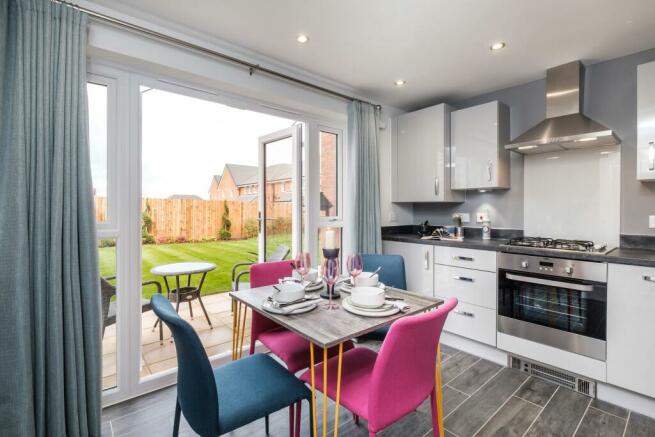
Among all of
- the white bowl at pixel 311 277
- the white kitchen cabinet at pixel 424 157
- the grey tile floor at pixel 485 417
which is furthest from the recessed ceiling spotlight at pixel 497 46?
the grey tile floor at pixel 485 417

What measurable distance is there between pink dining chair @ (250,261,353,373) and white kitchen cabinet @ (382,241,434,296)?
4.50ft

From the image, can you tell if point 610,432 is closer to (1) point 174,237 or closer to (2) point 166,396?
(2) point 166,396

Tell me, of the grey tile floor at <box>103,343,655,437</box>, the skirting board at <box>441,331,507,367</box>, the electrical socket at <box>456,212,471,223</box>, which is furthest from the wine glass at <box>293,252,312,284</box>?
the electrical socket at <box>456,212,471,223</box>

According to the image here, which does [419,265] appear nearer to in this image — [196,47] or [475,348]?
[475,348]

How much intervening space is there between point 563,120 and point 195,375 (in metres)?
3.05

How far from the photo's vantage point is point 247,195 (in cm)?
318

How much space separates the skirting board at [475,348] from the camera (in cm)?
259

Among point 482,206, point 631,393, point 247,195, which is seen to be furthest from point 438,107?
point 631,393

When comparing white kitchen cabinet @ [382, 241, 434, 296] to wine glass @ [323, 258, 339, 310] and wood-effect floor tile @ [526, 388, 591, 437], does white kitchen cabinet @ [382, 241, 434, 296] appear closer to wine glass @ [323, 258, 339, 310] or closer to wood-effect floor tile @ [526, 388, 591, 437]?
wood-effect floor tile @ [526, 388, 591, 437]

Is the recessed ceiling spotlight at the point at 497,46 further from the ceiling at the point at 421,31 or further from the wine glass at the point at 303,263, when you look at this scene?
the wine glass at the point at 303,263

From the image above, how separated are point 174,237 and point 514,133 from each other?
3.33 metres

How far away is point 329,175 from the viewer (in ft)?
10.5

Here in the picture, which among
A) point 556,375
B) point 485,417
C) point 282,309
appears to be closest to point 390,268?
point 485,417

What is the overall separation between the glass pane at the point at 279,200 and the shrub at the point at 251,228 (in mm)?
A: 176
